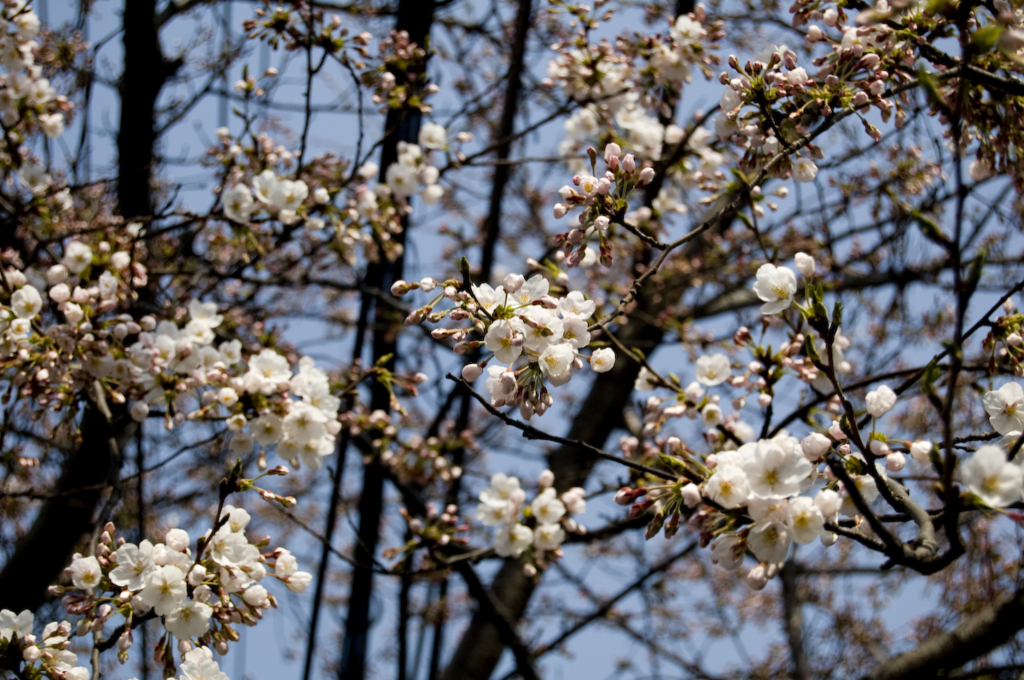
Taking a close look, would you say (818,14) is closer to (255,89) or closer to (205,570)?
(255,89)

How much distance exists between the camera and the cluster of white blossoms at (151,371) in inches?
89.0

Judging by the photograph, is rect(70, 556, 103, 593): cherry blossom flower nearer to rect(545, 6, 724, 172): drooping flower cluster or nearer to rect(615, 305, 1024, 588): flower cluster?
rect(615, 305, 1024, 588): flower cluster

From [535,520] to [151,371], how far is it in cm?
150

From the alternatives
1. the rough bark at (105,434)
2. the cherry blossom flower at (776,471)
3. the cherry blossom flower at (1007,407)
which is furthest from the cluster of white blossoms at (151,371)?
the cherry blossom flower at (1007,407)

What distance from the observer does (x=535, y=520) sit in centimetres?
260

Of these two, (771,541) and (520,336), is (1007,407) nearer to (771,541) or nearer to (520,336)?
(771,541)

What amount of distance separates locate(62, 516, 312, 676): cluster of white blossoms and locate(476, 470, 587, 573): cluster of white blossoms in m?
0.90

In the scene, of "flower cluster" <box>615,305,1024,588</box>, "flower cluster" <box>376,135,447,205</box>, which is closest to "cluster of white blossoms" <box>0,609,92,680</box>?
"flower cluster" <box>615,305,1024,588</box>

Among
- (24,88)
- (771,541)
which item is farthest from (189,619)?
(24,88)

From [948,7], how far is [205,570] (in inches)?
82.7

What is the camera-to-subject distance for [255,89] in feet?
9.96

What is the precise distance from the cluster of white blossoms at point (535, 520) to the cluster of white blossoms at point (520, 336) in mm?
921

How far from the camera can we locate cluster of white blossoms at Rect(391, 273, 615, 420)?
160cm

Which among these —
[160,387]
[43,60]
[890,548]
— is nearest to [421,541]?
[160,387]
